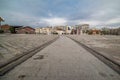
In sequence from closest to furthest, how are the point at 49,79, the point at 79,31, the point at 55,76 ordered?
1. the point at 49,79
2. the point at 55,76
3. the point at 79,31

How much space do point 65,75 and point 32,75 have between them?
1.14 meters

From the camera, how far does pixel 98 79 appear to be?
4.21m

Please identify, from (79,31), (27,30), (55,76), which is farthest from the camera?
(79,31)

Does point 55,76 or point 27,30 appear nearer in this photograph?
point 55,76

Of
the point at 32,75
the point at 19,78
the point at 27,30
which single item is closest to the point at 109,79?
the point at 32,75

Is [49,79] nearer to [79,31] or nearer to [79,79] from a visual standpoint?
[79,79]

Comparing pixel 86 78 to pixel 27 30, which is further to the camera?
pixel 27 30

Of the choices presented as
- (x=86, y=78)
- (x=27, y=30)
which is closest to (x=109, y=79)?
(x=86, y=78)

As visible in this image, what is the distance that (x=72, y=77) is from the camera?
14.2 ft

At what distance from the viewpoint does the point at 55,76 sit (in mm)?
4434

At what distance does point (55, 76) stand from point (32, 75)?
0.80 meters

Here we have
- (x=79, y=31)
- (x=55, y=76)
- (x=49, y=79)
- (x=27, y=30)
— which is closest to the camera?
(x=49, y=79)

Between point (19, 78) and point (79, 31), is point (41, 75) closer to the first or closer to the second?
point (19, 78)

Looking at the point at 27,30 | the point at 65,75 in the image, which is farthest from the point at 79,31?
the point at 65,75
